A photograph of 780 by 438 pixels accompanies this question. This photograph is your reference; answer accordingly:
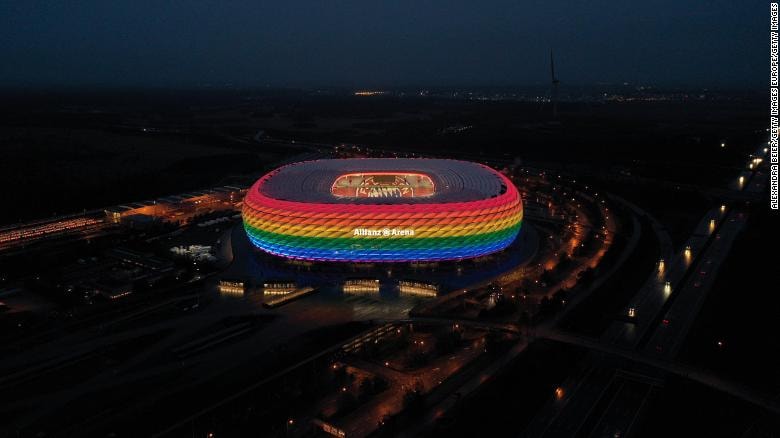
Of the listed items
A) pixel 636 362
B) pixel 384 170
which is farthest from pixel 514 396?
pixel 384 170

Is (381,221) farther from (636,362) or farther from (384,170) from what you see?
(636,362)

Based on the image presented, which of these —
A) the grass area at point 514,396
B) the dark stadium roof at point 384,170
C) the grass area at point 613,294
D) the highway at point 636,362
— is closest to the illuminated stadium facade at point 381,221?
the dark stadium roof at point 384,170

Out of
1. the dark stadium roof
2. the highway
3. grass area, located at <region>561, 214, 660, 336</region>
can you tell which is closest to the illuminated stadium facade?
the dark stadium roof

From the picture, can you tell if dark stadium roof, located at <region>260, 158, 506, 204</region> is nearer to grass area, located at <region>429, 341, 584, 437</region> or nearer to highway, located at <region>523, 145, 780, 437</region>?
Answer: highway, located at <region>523, 145, 780, 437</region>

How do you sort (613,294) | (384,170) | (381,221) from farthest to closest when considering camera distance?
1. (384,170)
2. (381,221)
3. (613,294)

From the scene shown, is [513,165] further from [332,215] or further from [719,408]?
[719,408]

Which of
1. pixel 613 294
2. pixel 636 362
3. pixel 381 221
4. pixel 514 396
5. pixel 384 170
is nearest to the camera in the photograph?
pixel 514 396

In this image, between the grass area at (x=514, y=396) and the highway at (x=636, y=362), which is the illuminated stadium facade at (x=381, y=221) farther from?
the grass area at (x=514, y=396)
